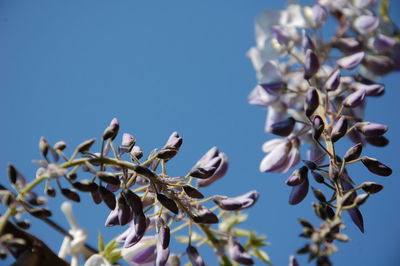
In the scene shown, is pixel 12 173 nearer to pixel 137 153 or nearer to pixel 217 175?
pixel 137 153

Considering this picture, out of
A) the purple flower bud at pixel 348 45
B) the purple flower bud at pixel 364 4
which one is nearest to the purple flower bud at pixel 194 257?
the purple flower bud at pixel 348 45

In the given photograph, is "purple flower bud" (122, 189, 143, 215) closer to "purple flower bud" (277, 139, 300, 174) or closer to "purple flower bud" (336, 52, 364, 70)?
"purple flower bud" (277, 139, 300, 174)

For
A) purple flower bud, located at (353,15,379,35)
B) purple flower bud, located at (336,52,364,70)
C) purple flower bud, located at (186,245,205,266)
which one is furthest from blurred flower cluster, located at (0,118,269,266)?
purple flower bud, located at (353,15,379,35)

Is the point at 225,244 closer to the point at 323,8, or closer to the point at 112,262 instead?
the point at 112,262

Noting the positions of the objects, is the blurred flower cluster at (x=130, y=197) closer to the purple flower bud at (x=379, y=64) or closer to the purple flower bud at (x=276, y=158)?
the purple flower bud at (x=276, y=158)

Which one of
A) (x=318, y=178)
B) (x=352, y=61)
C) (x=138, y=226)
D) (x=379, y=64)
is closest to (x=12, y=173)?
(x=138, y=226)
